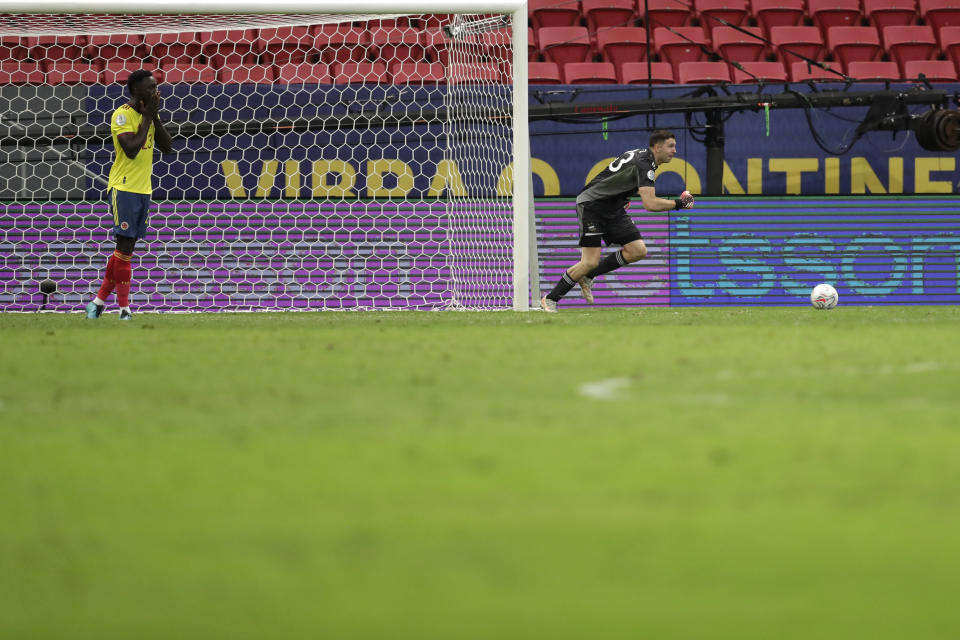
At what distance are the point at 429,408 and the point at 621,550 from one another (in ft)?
5.09

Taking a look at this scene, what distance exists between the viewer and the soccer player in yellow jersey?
28.0ft

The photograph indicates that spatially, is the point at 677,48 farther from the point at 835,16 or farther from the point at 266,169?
the point at 266,169

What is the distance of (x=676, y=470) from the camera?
2287 millimetres

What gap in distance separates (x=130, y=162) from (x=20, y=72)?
4232 millimetres

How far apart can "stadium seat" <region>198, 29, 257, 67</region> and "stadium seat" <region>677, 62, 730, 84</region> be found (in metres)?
4.68

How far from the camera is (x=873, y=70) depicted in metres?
13.9

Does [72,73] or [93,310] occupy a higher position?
[72,73]

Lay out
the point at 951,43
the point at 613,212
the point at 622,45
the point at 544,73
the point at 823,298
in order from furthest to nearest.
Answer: the point at 951,43 < the point at 622,45 < the point at 544,73 < the point at 823,298 < the point at 613,212

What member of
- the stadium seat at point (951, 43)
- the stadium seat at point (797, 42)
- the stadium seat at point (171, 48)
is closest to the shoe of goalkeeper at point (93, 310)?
the stadium seat at point (171, 48)

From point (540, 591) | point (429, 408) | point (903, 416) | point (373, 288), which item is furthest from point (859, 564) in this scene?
point (373, 288)

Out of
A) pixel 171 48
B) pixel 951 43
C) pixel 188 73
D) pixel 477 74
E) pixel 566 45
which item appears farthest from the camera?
pixel 951 43

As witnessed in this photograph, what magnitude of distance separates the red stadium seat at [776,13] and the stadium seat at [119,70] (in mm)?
7314

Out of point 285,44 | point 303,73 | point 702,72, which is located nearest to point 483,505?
point 303,73

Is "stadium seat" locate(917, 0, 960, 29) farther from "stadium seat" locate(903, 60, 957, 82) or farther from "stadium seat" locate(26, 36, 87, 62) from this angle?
"stadium seat" locate(26, 36, 87, 62)
